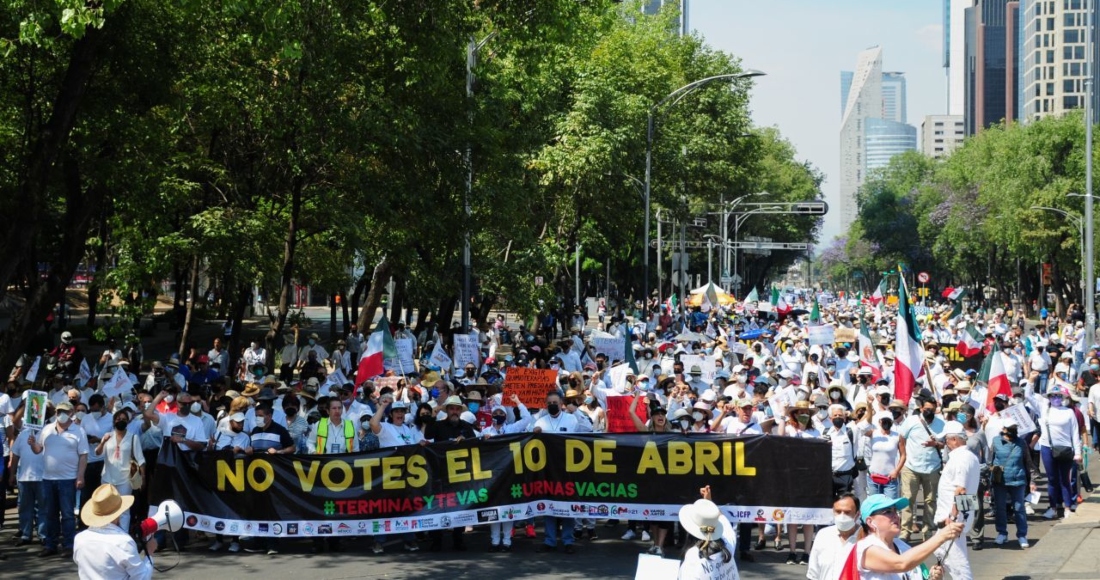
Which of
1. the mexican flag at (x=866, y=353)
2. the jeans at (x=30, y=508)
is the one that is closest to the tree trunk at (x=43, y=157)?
the jeans at (x=30, y=508)

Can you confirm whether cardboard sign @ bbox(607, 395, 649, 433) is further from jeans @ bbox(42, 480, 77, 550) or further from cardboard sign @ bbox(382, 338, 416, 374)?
jeans @ bbox(42, 480, 77, 550)

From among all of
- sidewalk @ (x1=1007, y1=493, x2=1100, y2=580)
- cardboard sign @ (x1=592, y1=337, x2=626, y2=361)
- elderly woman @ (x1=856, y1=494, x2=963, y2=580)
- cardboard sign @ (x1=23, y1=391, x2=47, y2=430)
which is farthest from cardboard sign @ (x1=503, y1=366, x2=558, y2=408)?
elderly woman @ (x1=856, y1=494, x2=963, y2=580)

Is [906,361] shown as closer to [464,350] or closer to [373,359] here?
[373,359]

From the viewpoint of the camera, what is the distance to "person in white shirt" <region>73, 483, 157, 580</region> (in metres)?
7.30

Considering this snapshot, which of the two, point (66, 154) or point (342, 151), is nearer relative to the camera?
point (66, 154)

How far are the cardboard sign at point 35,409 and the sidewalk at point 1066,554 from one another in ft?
29.6

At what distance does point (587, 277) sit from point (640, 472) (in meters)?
64.0

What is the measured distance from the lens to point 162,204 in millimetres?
19891

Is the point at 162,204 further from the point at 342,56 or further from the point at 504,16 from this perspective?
the point at 504,16

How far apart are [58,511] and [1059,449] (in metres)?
10.3

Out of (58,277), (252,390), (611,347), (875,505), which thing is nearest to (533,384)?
(252,390)

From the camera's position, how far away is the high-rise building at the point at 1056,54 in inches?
6708

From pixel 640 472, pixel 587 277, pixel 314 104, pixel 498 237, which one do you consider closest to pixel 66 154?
pixel 314 104

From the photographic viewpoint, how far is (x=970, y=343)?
26688 millimetres
